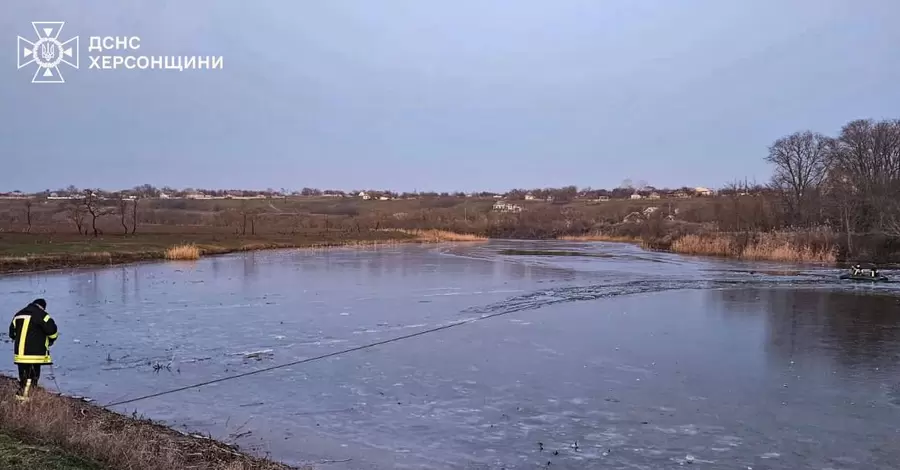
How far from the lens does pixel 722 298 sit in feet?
60.6

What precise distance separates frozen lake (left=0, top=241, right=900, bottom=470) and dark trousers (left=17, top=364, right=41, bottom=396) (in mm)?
764

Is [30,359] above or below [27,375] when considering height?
above

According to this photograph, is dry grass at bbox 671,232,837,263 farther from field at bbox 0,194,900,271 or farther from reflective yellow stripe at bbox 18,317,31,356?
reflective yellow stripe at bbox 18,317,31,356

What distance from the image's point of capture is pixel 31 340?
789cm

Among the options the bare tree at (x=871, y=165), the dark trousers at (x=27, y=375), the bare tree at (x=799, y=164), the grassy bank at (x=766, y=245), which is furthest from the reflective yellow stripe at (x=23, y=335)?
the bare tree at (x=799, y=164)

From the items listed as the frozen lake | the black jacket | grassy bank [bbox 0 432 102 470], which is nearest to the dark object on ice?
the frozen lake

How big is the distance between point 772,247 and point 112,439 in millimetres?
35286

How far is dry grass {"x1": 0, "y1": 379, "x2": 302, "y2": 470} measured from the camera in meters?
5.53

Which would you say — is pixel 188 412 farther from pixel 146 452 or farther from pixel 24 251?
pixel 24 251

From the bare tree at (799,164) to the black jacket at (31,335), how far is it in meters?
52.0

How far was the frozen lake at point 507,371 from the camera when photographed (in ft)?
22.1

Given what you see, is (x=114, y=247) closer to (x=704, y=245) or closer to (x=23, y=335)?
(x=23, y=335)

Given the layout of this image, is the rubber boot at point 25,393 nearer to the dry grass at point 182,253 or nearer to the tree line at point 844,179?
the dry grass at point 182,253

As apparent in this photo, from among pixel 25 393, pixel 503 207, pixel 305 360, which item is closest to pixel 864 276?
pixel 305 360
